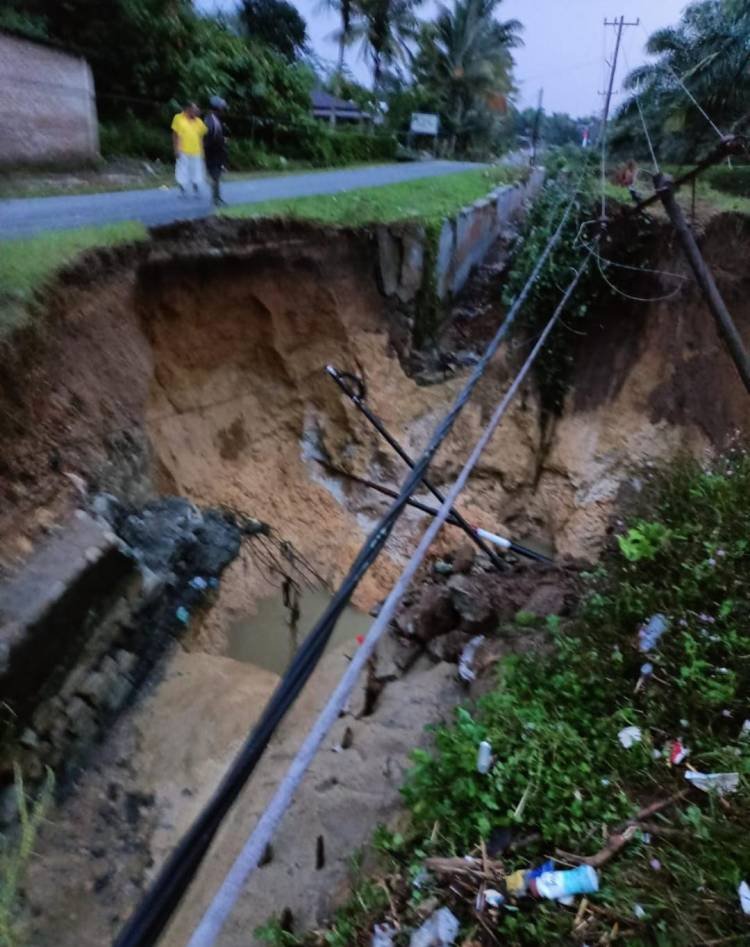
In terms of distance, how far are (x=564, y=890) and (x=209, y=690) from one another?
4134 mm

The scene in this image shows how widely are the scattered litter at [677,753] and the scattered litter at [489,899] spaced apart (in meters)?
1.01

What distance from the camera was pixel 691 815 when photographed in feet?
8.31

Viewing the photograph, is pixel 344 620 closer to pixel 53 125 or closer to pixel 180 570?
pixel 180 570

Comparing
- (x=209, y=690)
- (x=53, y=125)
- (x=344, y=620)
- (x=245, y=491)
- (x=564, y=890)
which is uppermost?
(x=53, y=125)

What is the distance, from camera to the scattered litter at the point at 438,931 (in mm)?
2524

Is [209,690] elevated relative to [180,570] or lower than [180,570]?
lower

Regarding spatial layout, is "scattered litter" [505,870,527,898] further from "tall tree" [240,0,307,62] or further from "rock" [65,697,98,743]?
"tall tree" [240,0,307,62]

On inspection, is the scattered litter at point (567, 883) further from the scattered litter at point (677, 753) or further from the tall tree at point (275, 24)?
the tall tree at point (275, 24)

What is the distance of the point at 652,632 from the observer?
11.2 feet

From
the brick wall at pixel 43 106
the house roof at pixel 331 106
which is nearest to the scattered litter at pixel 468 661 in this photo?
the brick wall at pixel 43 106

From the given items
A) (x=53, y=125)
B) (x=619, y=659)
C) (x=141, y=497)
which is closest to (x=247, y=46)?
(x=53, y=125)

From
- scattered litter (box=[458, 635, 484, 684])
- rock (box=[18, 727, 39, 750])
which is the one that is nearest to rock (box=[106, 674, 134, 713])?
rock (box=[18, 727, 39, 750])

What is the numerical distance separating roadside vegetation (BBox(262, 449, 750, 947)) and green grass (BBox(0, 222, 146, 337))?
4706 millimetres

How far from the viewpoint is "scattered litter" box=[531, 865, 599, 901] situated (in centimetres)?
249
